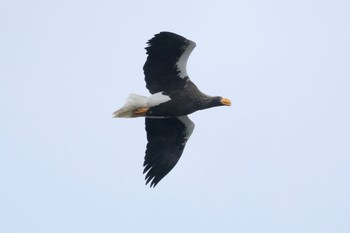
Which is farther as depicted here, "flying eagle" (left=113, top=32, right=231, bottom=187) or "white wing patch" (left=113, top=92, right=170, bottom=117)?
"white wing patch" (left=113, top=92, right=170, bottom=117)

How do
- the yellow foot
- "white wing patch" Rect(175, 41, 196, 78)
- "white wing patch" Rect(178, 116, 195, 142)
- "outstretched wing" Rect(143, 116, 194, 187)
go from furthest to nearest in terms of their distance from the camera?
"white wing patch" Rect(178, 116, 195, 142) → "outstretched wing" Rect(143, 116, 194, 187) → the yellow foot → "white wing patch" Rect(175, 41, 196, 78)

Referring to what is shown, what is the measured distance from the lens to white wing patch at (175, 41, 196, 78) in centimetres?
2226

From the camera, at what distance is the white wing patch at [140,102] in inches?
893

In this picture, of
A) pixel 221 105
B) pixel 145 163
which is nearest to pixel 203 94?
pixel 221 105

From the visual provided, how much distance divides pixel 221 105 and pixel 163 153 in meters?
1.71

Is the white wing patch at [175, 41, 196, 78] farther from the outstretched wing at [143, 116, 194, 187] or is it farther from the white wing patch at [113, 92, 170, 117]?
the outstretched wing at [143, 116, 194, 187]

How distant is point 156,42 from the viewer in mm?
22047

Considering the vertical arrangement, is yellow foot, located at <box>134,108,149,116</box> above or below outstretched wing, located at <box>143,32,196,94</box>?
below

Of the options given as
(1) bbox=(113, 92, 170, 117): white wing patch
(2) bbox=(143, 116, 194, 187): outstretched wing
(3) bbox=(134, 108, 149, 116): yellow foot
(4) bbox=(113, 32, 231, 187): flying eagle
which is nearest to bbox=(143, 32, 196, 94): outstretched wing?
(4) bbox=(113, 32, 231, 187): flying eagle

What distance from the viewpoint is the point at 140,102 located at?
22734mm

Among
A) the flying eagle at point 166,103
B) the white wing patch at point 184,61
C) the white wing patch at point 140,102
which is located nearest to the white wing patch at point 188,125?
the flying eagle at point 166,103

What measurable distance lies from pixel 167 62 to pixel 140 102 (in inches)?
41.9

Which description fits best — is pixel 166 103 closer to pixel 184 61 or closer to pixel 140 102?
pixel 140 102

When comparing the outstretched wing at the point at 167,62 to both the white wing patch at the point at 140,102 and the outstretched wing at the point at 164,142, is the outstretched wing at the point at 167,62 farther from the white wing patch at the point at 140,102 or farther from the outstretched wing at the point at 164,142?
the outstretched wing at the point at 164,142
